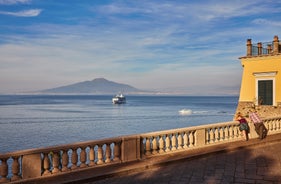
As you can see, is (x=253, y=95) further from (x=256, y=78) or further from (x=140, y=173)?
(x=140, y=173)

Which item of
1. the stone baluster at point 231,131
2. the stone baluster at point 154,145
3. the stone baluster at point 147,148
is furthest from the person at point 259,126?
the stone baluster at point 147,148

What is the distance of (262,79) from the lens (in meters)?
24.8

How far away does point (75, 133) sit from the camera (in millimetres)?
49656

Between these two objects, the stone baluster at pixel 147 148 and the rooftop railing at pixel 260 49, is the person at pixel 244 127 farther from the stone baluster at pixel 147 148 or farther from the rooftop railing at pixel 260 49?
the rooftop railing at pixel 260 49

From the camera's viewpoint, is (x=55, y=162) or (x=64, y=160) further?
(x=64, y=160)

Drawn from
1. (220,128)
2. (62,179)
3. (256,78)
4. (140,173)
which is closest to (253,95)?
(256,78)

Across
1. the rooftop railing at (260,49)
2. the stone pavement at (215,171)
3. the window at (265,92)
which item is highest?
the rooftop railing at (260,49)

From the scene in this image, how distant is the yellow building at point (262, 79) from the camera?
23.9 metres

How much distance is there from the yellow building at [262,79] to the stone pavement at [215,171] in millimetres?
15176

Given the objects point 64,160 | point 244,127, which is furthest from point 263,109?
point 64,160

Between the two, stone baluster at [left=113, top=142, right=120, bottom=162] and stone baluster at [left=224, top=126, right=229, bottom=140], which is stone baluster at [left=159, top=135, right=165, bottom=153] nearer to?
stone baluster at [left=113, top=142, right=120, bottom=162]

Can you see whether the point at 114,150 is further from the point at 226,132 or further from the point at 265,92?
the point at 265,92

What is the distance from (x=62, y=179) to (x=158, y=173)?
2524 millimetres

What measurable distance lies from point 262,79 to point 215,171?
19.0 metres
